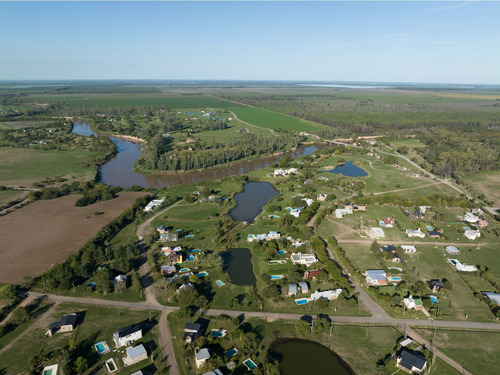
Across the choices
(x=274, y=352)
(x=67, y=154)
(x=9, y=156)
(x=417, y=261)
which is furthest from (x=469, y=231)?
(x=9, y=156)

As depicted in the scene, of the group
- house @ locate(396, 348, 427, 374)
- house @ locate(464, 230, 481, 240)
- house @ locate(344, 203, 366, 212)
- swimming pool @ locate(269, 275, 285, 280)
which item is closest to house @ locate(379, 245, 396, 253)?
house @ locate(344, 203, 366, 212)

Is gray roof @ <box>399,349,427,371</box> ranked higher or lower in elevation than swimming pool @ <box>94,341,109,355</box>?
higher

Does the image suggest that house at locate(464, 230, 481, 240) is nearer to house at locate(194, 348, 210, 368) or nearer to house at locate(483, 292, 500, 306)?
house at locate(483, 292, 500, 306)

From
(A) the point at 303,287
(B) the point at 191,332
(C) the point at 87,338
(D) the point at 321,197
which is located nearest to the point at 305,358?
(A) the point at 303,287

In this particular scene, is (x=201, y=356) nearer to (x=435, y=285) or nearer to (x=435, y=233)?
(x=435, y=285)

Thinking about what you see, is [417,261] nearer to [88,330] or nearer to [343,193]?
[343,193]

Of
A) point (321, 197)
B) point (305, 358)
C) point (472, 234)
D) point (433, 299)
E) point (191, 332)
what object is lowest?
point (305, 358)
